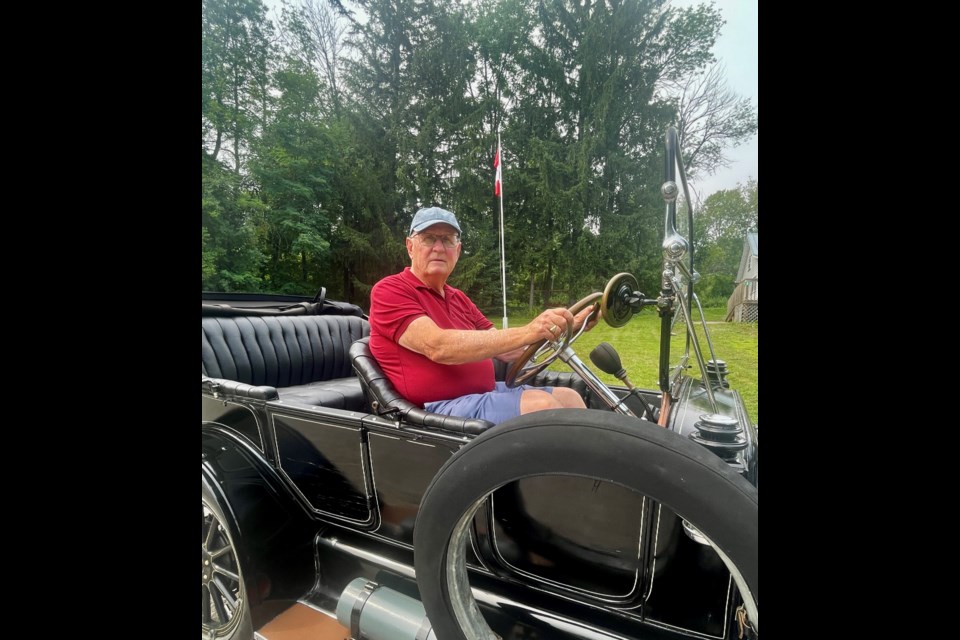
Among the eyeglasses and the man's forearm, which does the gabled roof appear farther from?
the eyeglasses

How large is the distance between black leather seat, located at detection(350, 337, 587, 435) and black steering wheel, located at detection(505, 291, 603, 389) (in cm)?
18

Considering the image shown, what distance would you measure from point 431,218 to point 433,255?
0.43ft

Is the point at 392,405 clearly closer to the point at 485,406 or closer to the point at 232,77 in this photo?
the point at 485,406

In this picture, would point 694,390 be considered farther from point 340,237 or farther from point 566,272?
point 340,237

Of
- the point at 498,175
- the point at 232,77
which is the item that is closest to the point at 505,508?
the point at 498,175

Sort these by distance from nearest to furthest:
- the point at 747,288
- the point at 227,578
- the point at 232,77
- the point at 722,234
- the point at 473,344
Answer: the point at 747,288 → the point at 722,234 → the point at 473,344 → the point at 232,77 → the point at 227,578

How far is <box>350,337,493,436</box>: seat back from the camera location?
→ 846 mm

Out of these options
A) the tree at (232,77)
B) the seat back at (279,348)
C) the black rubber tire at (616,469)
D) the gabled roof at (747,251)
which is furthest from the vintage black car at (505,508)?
the seat back at (279,348)

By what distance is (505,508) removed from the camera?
2.58 ft

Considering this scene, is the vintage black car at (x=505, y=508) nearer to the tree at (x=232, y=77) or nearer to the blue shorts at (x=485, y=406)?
the blue shorts at (x=485, y=406)

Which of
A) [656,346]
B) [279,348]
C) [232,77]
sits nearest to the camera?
[656,346]
